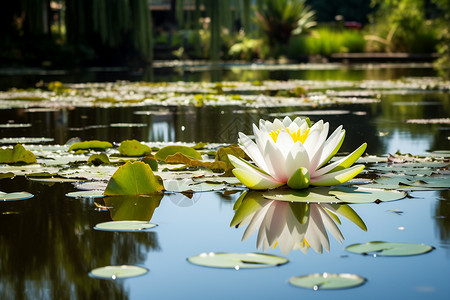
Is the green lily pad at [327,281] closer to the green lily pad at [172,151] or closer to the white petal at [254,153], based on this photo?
the white petal at [254,153]

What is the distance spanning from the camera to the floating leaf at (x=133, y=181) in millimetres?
2746

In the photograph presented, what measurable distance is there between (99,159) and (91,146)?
525 millimetres

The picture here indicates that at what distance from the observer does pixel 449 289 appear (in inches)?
64.0

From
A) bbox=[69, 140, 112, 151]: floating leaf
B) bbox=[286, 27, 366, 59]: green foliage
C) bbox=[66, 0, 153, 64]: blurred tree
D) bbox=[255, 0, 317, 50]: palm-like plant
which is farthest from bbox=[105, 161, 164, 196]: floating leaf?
bbox=[286, 27, 366, 59]: green foliage

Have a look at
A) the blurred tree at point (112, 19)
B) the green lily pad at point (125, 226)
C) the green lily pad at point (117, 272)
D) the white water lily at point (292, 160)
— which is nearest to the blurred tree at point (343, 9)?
the blurred tree at point (112, 19)

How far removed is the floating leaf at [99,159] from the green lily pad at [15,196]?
2.01ft

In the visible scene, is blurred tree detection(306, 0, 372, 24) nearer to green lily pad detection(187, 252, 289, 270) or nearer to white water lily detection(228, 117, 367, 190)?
white water lily detection(228, 117, 367, 190)

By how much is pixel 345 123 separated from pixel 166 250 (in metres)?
3.57

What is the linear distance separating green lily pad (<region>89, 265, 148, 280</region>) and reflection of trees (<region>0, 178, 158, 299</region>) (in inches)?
0.9

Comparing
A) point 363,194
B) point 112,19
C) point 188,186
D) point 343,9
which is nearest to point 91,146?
point 188,186

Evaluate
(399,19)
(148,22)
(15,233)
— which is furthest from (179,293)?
(399,19)

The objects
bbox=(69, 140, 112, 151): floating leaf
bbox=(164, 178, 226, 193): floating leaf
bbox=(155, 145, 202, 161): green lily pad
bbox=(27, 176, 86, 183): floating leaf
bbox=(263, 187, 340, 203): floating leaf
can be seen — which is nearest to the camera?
bbox=(263, 187, 340, 203): floating leaf

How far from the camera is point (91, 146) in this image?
12.8ft

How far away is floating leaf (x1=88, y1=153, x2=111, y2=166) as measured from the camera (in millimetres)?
3357
